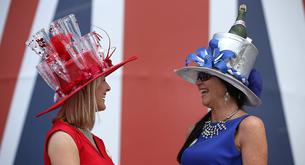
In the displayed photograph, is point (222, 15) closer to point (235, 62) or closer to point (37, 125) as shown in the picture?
point (235, 62)

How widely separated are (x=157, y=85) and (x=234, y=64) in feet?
2.38

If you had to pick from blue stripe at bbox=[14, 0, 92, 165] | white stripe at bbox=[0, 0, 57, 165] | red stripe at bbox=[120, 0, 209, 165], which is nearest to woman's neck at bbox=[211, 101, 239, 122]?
red stripe at bbox=[120, 0, 209, 165]

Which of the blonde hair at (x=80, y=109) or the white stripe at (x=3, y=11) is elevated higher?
the white stripe at (x=3, y=11)

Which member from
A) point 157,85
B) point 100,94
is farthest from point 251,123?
point 157,85

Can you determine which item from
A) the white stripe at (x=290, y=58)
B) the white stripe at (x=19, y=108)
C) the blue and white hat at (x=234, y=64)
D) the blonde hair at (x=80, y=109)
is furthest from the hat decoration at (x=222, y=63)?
the white stripe at (x=19, y=108)

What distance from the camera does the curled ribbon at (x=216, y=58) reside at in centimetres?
197

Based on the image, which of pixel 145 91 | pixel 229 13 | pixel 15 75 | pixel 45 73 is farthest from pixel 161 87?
pixel 45 73

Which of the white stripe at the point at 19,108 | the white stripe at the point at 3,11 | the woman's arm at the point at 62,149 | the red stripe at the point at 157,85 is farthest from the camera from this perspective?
the white stripe at the point at 3,11

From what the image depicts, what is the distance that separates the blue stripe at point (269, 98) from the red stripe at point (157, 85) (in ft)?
0.96

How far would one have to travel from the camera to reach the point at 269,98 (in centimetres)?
275

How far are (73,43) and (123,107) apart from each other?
88 centimetres

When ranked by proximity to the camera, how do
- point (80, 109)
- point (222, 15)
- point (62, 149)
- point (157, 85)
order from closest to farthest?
point (62, 149)
point (80, 109)
point (157, 85)
point (222, 15)

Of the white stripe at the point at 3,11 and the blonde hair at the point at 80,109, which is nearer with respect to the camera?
the blonde hair at the point at 80,109

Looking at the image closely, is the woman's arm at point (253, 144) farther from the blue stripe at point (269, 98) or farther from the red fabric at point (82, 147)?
the blue stripe at point (269, 98)
